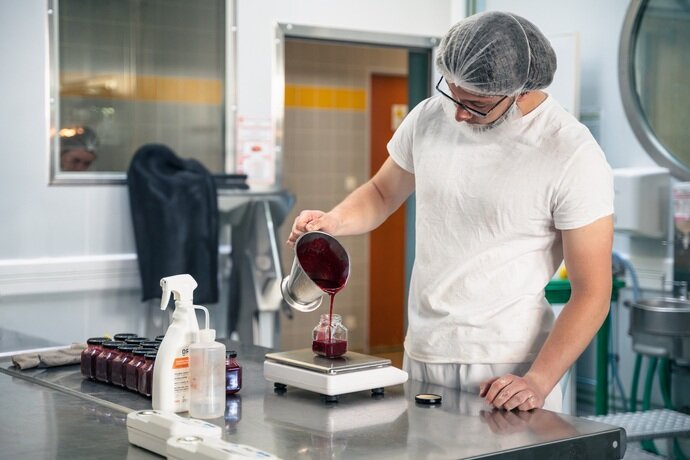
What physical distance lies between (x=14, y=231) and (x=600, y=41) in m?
2.86

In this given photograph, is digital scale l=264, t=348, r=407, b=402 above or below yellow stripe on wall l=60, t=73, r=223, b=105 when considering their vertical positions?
below

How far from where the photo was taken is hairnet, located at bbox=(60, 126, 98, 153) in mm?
4090

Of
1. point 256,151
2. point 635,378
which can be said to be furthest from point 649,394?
point 256,151

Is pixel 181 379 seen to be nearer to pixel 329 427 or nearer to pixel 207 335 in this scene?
pixel 207 335

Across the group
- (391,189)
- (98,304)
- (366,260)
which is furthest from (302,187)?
(391,189)

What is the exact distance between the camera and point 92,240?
4.18 meters

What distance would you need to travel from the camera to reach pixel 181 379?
1.97 m

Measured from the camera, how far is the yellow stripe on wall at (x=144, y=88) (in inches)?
162

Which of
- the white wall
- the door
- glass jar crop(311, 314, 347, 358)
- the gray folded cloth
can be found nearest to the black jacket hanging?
the white wall

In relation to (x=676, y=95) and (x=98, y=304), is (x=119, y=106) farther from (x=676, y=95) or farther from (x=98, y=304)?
(x=676, y=95)

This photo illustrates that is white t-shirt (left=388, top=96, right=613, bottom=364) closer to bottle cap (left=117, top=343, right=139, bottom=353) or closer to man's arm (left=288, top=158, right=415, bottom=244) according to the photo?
man's arm (left=288, top=158, right=415, bottom=244)

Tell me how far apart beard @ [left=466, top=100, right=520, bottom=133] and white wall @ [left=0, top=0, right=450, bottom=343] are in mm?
2293

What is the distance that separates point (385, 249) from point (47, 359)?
4.92m

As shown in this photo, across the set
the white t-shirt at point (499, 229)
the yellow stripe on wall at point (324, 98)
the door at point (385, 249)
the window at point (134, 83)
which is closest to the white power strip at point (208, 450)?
the white t-shirt at point (499, 229)
